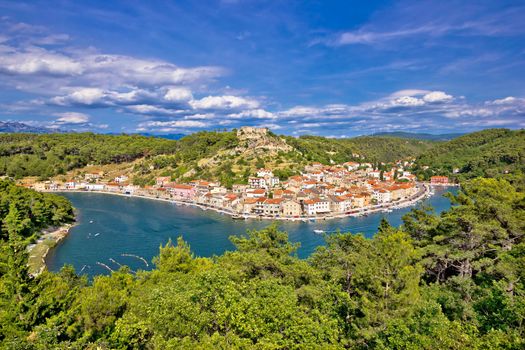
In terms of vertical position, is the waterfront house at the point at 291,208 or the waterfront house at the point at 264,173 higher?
the waterfront house at the point at 264,173

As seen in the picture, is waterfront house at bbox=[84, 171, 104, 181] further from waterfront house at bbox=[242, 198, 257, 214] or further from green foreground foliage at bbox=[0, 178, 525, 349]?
green foreground foliage at bbox=[0, 178, 525, 349]

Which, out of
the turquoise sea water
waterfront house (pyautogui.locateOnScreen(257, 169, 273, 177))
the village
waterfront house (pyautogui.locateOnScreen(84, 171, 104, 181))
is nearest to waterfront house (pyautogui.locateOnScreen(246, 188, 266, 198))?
the village

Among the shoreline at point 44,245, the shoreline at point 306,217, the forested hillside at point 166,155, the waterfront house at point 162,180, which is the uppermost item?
the forested hillside at point 166,155

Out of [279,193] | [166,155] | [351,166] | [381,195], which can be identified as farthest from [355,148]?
[279,193]

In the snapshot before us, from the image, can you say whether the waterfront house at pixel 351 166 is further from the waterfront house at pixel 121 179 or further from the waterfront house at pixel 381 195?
the waterfront house at pixel 121 179

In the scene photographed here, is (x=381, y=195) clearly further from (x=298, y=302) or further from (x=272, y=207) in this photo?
(x=298, y=302)

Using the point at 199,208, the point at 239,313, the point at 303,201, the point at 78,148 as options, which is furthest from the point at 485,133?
the point at 239,313

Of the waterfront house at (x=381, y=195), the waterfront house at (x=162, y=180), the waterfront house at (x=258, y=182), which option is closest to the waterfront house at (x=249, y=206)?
the waterfront house at (x=258, y=182)
